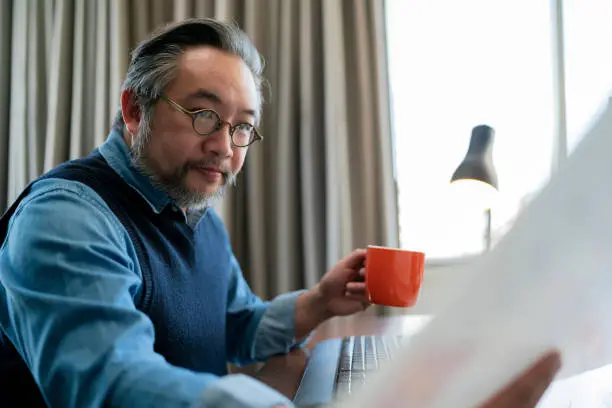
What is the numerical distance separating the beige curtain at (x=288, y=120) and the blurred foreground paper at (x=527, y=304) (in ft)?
4.74

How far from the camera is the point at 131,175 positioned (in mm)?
789

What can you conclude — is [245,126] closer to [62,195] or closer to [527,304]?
[62,195]

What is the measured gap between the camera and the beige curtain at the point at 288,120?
1.72m

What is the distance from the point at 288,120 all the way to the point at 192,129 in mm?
976

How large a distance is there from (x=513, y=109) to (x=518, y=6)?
1.47 feet

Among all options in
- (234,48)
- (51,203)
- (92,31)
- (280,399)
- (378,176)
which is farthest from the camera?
(92,31)

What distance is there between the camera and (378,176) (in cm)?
172

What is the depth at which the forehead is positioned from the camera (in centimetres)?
81

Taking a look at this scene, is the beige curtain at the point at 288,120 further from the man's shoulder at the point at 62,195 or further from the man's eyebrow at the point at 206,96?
the man's shoulder at the point at 62,195

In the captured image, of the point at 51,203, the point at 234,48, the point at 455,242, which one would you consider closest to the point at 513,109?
the point at 455,242

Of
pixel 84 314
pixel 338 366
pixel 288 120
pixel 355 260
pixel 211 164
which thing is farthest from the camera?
pixel 288 120

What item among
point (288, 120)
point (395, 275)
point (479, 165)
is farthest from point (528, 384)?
point (288, 120)

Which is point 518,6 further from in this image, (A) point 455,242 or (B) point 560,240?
(B) point 560,240

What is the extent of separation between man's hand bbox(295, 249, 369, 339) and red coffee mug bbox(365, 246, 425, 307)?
169 mm
